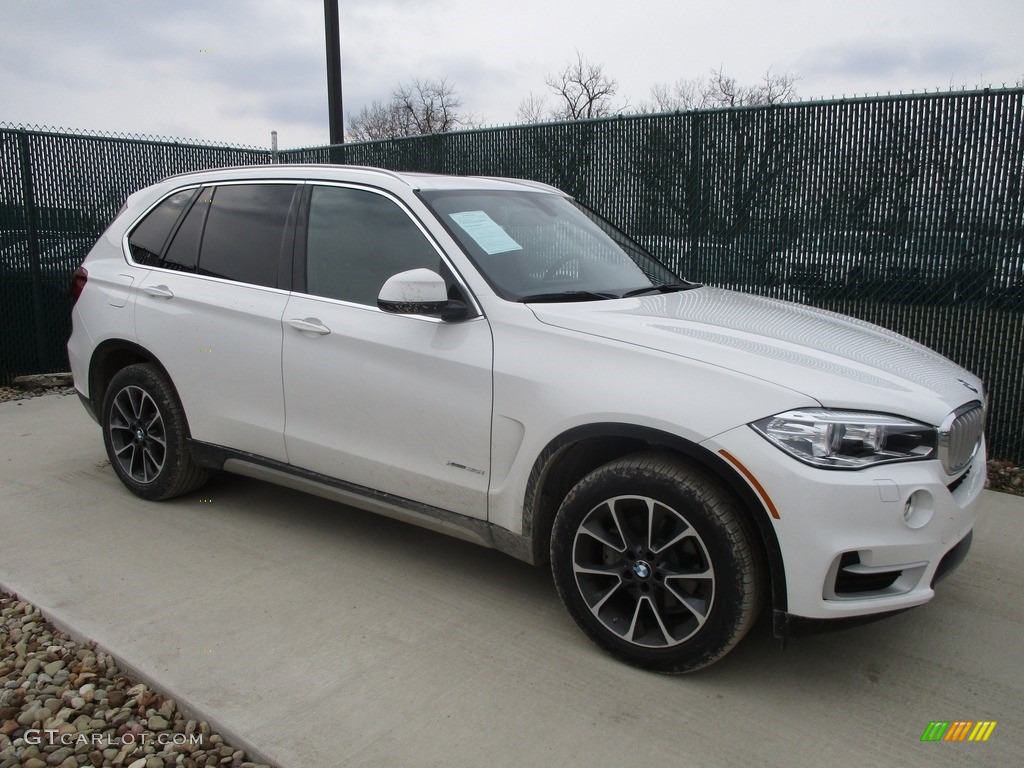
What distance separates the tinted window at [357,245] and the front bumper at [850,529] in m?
1.65

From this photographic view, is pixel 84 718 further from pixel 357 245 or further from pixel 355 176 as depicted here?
pixel 355 176

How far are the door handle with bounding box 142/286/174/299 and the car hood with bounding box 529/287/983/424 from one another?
7.25ft

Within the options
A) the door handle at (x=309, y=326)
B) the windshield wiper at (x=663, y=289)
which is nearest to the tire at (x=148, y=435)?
the door handle at (x=309, y=326)

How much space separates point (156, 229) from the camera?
477 centimetres

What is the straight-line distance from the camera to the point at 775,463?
267 cm

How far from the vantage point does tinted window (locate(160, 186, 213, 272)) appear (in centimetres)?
453

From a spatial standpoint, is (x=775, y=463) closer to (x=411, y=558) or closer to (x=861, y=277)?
(x=411, y=558)

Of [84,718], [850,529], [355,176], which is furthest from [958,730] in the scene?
[355,176]

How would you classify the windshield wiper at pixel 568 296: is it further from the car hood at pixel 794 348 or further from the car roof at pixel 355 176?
the car roof at pixel 355 176

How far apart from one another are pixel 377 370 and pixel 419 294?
48 centimetres

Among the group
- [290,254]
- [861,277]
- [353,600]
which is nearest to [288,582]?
[353,600]

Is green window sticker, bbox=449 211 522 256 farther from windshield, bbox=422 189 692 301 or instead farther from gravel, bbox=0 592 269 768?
gravel, bbox=0 592 269 768

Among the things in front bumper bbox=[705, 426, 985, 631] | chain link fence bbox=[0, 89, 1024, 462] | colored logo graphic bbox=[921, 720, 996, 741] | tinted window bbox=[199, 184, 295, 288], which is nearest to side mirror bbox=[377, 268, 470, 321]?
tinted window bbox=[199, 184, 295, 288]

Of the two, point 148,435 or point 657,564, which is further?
point 148,435
